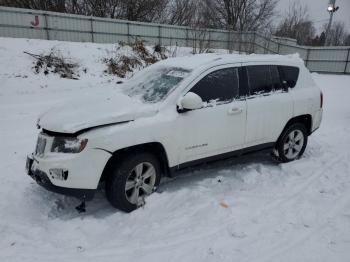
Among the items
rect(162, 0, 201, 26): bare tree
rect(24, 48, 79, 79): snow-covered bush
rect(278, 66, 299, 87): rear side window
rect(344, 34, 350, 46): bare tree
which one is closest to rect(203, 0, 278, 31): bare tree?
rect(162, 0, 201, 26): bare tree

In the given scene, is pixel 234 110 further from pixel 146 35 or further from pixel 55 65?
pixel 146 35

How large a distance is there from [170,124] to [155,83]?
35.4 inches

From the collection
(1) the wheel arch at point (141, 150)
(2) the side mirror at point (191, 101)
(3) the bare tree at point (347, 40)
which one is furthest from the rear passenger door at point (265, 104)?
(3) the bare tree at point (347, 40)

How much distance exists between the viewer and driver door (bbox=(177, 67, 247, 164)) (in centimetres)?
438

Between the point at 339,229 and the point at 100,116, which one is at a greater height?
the point at 100,116

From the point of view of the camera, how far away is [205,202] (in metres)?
4.35

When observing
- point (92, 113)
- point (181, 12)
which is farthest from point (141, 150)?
point (181, 12)

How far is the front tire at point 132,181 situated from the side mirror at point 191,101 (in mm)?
796

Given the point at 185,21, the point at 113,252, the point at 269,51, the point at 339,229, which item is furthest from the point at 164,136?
the point at 185,21

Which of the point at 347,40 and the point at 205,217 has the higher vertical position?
the point at 347,40

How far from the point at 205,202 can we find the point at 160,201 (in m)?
0.61

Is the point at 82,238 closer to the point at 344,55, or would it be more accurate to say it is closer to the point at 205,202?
the point at 205,202

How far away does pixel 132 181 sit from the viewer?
13.5 feet

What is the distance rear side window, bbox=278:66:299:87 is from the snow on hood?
104 inches
